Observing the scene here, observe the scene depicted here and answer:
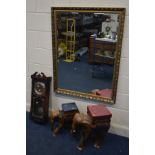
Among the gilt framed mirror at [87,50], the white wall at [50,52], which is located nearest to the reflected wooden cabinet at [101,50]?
the gilt framed mirror at [87,50]

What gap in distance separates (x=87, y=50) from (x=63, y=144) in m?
1.03

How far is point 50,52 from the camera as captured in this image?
2.41 metres

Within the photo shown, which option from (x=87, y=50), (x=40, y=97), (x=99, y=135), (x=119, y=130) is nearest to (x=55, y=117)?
(x=40, y=97)

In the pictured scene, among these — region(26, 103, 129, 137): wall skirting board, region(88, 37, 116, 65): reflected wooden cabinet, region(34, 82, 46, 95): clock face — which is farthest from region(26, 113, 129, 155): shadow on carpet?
region(88, 37, 116, 65): reflected wooden cabinet

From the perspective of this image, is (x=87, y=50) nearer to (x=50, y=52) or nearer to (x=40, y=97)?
(x=50, y=52)

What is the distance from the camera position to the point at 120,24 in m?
1.97

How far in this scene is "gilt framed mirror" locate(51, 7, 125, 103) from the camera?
2035mm

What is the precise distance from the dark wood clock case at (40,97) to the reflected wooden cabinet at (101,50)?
2.00 feet

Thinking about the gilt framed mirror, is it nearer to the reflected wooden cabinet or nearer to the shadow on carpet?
the reflected wooden cabinet

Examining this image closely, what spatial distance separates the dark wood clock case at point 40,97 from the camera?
245 centimetres

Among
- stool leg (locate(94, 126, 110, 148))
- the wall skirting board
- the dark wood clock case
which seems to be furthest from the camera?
the dark wood clock case

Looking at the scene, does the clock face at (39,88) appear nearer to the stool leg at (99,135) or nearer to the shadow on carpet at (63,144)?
the shadow on carpet at (63,144)

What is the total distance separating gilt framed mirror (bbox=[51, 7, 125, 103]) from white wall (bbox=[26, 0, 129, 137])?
0.05 m
